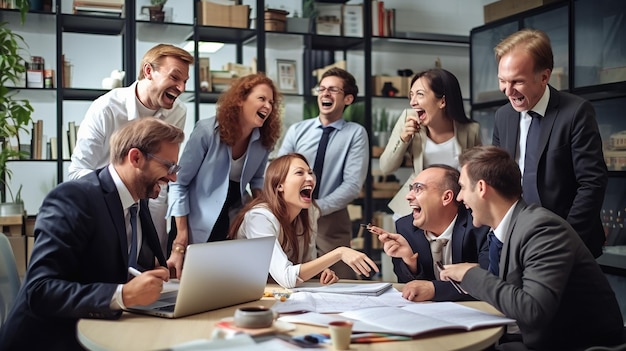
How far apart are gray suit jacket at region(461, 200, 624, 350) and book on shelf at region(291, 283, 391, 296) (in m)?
0.39

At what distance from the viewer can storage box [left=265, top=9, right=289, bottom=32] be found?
5711 millimetres

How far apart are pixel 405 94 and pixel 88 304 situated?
4.62 metres

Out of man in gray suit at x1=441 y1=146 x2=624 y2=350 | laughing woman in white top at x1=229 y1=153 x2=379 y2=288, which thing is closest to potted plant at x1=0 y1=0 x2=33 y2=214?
laughing woman in white top at x1=229 y1=153 x2=379 y2=288

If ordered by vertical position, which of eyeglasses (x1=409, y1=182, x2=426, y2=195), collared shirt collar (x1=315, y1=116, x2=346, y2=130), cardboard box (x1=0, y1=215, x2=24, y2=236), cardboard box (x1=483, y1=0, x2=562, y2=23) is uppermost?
cardboard box (x1=483, y1=0, x2=562, y2=23)

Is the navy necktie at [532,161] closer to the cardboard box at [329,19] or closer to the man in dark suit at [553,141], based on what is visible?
the man in dark suit at [553,141]

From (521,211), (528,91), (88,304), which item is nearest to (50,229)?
(88,304)

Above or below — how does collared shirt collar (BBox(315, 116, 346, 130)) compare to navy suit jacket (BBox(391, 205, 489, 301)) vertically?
above

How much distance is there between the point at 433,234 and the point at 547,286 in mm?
982

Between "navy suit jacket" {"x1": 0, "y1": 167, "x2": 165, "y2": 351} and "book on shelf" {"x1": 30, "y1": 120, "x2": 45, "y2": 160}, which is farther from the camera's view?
"book on shelf" {"x1": 30, "y1": 120, "x2": 45, "y2": 160}

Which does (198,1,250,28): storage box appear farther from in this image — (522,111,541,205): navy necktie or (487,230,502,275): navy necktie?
(487,230,502,275): navy necktie

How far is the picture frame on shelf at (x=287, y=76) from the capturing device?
19.0 feet

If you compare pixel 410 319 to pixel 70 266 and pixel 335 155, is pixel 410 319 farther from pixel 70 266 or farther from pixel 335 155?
pixel 335 155

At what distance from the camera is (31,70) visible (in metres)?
5.09

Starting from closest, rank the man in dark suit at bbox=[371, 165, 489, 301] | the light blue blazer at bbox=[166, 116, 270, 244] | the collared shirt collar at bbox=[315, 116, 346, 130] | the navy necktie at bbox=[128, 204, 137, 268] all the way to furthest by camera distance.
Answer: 1. the navy necktie at bbox=[128, 204, 137, 268]
2. the man in dark suit at bbox=[371, 165, 489, 301]
3. the light blue blazer at bbox=[166, 116, 270, 244]
4. the collared shirt collar at bbox=[315, 116, 346, 130]
